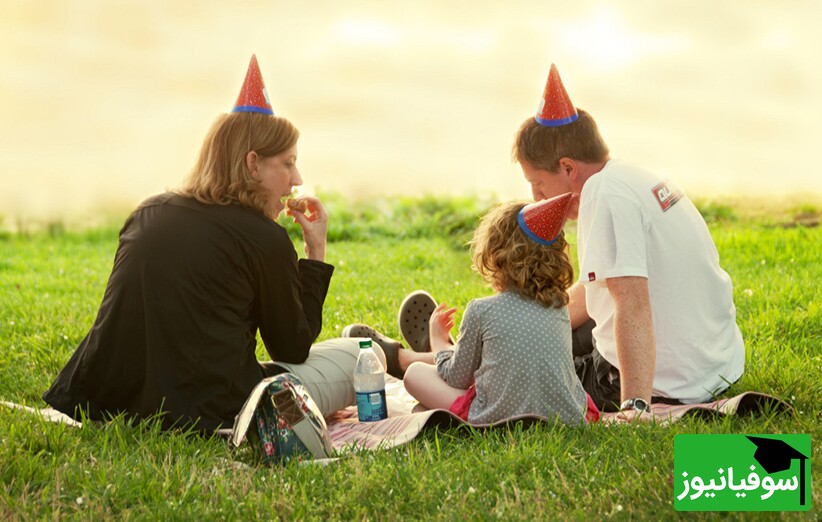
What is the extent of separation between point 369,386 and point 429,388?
0.89ft

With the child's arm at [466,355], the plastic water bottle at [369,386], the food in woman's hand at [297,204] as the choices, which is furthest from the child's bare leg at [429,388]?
the food in woman's hand at [297,204]

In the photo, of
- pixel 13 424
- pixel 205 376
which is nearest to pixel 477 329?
pixel 205 376

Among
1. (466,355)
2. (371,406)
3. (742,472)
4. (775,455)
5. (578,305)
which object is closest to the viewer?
(742,472)

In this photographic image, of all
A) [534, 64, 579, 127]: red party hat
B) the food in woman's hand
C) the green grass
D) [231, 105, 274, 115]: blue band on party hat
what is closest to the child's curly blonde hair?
[534, 64, 579, 127]: red party hat

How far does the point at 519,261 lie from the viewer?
4.13 metres

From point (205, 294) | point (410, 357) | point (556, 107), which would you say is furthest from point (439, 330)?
point (205, 294)

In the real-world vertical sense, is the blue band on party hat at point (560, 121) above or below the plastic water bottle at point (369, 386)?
above

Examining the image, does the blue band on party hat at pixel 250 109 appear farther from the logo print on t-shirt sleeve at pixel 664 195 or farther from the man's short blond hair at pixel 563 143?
the logo print on t-shirt sleeve at pixel 664 195

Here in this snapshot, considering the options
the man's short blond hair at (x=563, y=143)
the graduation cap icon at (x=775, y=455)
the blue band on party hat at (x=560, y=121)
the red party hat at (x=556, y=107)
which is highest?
the red party hat at (x=556, y=107)

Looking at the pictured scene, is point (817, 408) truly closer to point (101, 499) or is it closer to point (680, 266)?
point (680, 266)

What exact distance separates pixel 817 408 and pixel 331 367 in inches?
83.8

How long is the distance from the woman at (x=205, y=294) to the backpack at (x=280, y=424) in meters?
0.40

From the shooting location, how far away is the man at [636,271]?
4219mm

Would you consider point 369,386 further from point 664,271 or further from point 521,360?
point 664,271
